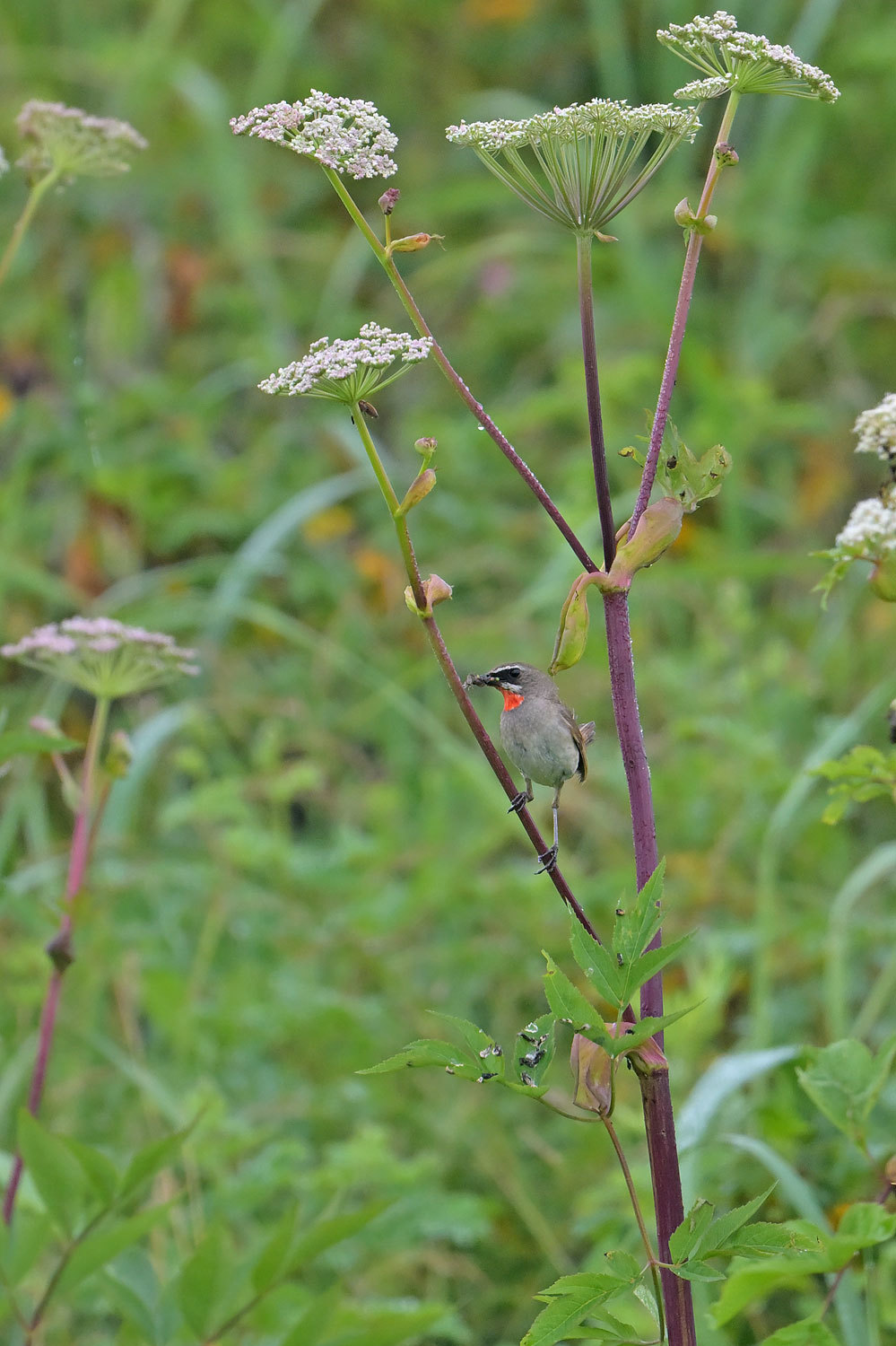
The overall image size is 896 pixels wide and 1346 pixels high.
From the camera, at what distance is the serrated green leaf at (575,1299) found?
4.28 ft

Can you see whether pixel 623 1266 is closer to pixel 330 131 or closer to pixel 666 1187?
pixel 666 1187

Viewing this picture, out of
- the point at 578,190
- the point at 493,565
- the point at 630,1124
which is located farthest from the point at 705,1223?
the point at 493,565

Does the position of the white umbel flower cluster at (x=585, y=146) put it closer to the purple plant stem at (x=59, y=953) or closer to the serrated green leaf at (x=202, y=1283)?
the purple plant stem at (x=59, y=953)

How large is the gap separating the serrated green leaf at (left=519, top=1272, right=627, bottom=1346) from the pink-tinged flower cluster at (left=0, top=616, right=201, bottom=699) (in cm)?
101

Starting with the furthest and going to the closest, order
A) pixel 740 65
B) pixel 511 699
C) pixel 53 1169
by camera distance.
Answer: pixel 511 699 → pixel 53 1169 → pixel 740 65

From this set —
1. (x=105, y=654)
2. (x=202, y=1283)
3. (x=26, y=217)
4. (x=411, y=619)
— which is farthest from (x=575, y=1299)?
(x=411, y=619)

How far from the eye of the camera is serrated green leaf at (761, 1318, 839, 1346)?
4.42 ft

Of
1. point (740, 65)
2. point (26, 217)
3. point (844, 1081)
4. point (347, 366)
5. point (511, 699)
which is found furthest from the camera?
point (26, 217)

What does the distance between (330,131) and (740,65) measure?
40 centimetres

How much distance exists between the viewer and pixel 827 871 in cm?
400

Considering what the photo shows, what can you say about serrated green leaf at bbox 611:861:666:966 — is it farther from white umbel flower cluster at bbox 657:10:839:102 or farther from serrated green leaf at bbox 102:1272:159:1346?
serrated green leaf at bbox 102:1272:159:1346

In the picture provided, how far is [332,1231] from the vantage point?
1.73 m

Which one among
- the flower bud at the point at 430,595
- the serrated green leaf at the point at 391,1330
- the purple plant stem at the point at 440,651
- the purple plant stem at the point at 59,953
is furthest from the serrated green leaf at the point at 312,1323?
the flower bud at the point at 430,595

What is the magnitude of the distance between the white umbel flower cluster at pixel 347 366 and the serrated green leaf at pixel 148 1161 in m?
0.90
